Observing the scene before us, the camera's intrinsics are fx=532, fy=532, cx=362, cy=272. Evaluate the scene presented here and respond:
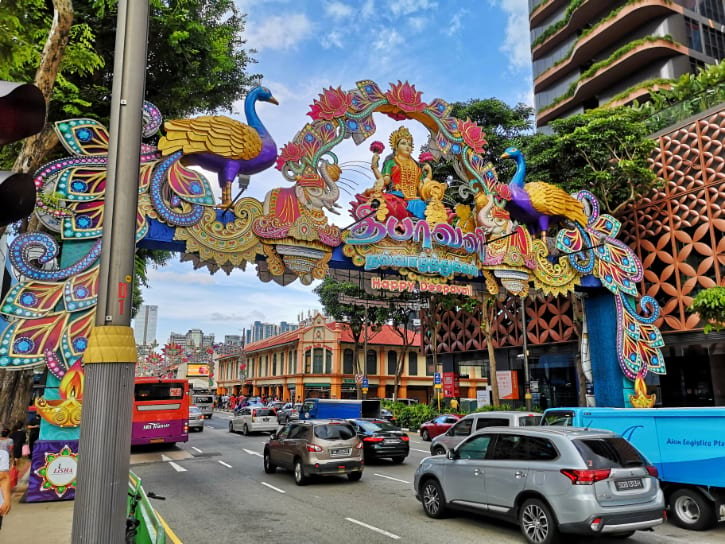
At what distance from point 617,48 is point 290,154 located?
44.2m

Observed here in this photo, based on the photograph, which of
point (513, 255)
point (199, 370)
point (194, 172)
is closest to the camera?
point (194, 172)

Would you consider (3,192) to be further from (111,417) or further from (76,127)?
(76,127)

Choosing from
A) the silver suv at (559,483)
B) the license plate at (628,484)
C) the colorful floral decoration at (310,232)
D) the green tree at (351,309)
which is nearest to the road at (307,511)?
the silver suv at (559,483)

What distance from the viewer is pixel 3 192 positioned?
275 cm

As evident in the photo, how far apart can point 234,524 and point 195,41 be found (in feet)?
52.5

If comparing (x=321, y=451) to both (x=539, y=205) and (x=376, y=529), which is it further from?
(x=539, y=205)

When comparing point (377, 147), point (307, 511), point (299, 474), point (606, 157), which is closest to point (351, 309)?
point (606, 157)

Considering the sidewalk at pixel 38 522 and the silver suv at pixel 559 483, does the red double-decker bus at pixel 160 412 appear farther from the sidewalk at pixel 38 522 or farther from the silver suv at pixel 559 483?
the silver suv at pixel 559 483

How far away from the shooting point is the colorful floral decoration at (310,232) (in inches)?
485

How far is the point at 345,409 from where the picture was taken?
26.7 meters

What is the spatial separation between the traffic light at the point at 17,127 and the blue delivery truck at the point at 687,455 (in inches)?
407

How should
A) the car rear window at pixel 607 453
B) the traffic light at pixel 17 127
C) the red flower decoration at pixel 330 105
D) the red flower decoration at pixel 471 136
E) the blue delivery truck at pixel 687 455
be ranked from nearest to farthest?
the traffic light at pixel 17 127 → the car rear window at pixel 607 453 → the blue delivery truck at pixel 687 455 → the red flower decoration at pixel 330 105 → the red flower decoration at pixel 471 136

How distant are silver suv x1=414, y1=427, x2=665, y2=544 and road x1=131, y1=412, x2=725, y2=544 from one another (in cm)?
63

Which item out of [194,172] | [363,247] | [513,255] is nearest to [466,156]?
[513,255]
